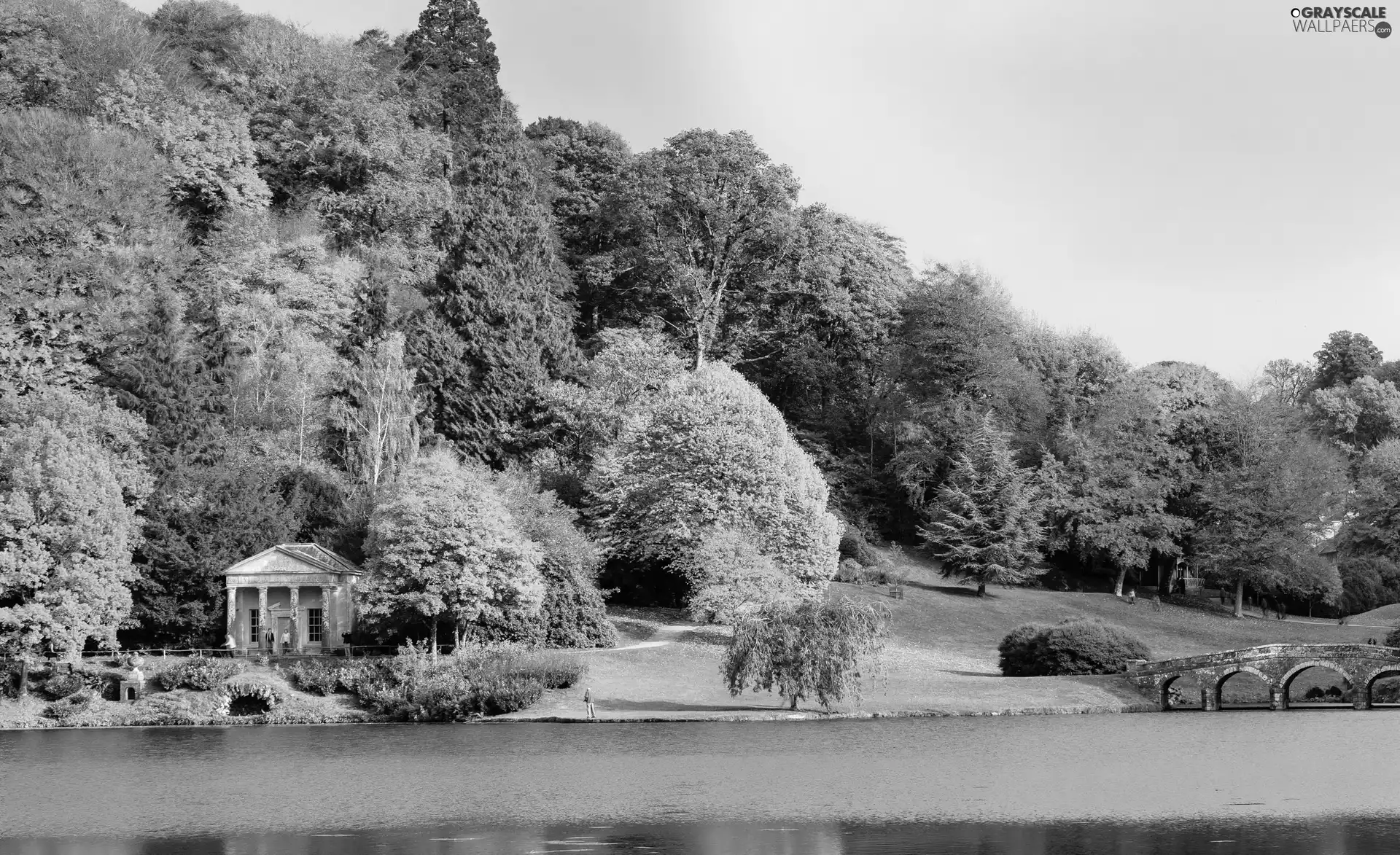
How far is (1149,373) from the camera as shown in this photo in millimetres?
93438

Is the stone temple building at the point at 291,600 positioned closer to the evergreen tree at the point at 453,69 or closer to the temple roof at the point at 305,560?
the temple roof at the point at 305,560

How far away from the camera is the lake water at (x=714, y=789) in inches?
1203

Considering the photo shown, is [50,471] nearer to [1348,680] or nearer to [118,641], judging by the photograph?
[118,641]

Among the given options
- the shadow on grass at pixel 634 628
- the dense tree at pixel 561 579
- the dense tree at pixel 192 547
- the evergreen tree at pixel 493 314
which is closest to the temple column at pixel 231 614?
the dense tree at pixel 192 547

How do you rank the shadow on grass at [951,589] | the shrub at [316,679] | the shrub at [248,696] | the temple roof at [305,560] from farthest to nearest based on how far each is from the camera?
1. the shadow on grass at [951,589]
2. the temple roof at [305,560]
3. the shrub at [316,679]
4. the shrub at [248,696]

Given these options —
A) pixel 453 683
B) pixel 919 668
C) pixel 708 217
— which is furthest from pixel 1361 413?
pixel 453 683

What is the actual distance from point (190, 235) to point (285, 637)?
96.1 feet

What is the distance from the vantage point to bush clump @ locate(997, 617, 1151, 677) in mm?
59875

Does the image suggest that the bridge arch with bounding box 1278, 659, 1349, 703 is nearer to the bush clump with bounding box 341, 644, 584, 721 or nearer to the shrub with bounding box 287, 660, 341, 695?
the bush clump with bounding box 341, 644, 584, 721

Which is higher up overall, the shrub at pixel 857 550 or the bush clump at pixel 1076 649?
the shrub at pixel 857 550

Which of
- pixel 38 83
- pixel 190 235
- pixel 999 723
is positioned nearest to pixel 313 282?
pixel 190 235

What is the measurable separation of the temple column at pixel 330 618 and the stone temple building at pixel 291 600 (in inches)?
1.3

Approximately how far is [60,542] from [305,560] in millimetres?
10299

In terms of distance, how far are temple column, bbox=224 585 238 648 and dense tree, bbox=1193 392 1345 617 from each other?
5412 centimetres
